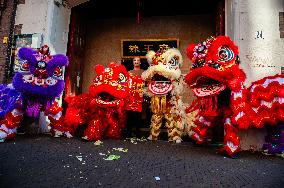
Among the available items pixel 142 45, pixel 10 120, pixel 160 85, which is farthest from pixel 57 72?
pixel 142 45

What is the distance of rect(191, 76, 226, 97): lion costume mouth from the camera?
3164mm

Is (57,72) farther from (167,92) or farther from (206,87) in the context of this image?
(206,87)

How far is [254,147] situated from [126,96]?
1.98 meters

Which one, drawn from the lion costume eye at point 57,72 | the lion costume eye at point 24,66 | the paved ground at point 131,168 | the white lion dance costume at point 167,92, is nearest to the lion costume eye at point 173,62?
the white lion dance costume at point 167,92

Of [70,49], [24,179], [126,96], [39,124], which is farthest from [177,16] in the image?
[24,179]

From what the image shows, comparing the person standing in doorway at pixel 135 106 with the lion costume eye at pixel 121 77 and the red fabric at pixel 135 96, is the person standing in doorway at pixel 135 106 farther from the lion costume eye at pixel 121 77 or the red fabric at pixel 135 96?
the lion costume eye at pixel 121 77

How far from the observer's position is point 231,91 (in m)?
3.11

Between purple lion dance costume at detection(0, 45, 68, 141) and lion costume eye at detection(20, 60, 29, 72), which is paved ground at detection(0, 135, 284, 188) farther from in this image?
lion costume eye at detection(20, 60, 29, 72)

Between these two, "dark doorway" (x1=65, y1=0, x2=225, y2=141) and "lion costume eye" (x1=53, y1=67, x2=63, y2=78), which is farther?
"dark doorway" (x1=65, y1=0, x2=225, y2=141)

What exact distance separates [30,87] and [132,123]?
6.65 feet

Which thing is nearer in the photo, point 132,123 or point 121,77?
point 121,77

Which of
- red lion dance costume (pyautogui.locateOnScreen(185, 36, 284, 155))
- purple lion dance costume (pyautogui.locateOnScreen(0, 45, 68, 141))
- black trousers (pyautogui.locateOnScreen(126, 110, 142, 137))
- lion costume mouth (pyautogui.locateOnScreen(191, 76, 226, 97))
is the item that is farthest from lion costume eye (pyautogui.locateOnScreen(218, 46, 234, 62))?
black trousers (pyautogui.locateOnScreen(126, 110, 142, 137))

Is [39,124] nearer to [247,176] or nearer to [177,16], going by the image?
[247,176]

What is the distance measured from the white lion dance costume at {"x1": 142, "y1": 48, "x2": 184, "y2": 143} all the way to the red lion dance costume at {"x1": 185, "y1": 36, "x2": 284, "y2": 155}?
93cm
